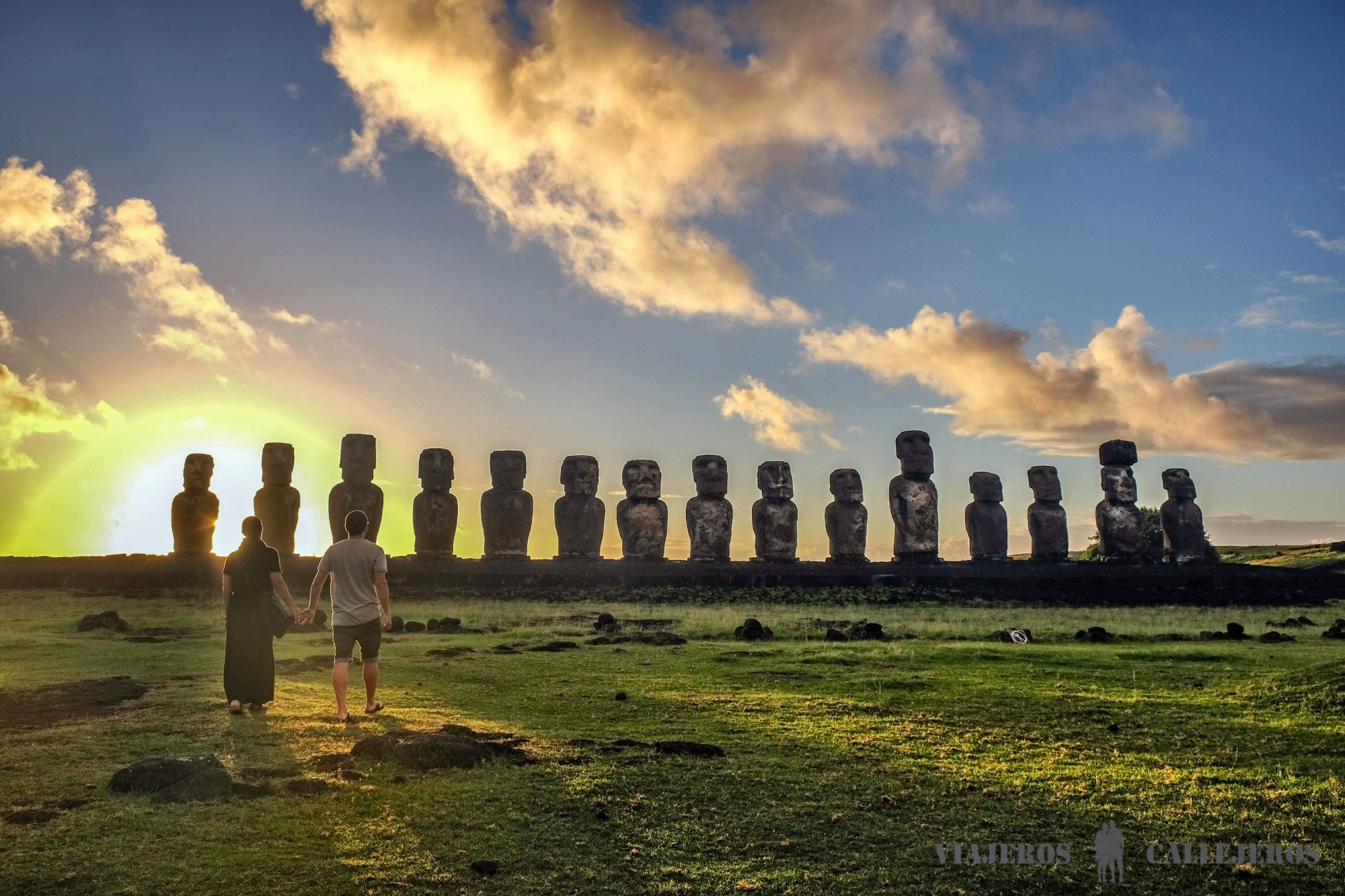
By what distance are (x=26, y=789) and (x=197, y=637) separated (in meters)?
9.97

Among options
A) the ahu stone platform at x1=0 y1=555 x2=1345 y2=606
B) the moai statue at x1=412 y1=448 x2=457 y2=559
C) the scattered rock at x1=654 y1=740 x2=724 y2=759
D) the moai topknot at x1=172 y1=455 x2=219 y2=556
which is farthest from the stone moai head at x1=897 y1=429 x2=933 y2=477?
the scattered rock at x1=654 y1=740 x2=724 y2=759

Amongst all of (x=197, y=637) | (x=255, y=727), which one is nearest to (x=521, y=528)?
(x=197, y=637)

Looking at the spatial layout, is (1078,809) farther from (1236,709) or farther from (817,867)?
(1236,709)

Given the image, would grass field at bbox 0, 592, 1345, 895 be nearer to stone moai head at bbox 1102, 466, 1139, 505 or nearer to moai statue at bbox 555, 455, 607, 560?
moai statue at bbox 555, 455, 607, 560

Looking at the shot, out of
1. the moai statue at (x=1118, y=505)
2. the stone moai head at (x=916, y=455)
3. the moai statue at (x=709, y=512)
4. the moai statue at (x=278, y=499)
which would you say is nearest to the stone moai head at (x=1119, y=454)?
the moai statue at (x=1118, y=505)

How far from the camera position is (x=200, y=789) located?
5.38 m

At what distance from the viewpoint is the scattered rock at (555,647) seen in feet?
Result: 42.7

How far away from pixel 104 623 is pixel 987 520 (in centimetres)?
2258

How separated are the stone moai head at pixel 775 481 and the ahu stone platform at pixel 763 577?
2.05m

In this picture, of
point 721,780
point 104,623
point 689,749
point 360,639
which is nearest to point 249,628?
point 360,639

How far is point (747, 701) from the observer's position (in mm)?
8672

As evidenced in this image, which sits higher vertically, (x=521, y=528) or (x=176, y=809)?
(x=521, y=528)

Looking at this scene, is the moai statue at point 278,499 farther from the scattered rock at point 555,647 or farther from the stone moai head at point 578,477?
the scattered rock at point 555,647

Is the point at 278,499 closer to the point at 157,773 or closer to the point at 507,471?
the point at 507,471
